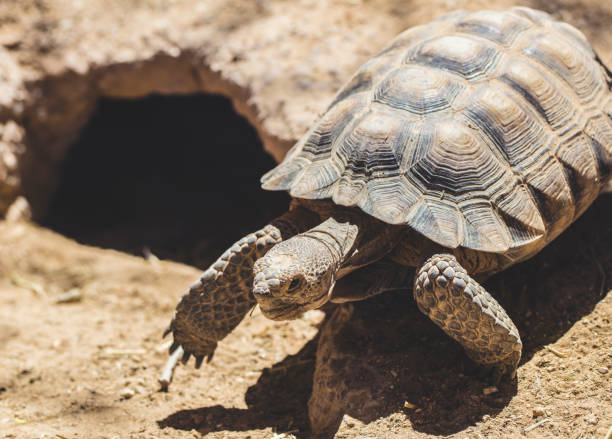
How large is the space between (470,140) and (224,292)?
1411 mm

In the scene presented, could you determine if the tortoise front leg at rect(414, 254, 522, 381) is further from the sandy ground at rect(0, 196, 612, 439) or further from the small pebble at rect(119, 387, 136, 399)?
the small pebble at rect(119, 387, 136, 399)

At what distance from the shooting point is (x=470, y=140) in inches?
112

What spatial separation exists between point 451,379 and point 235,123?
4413mm

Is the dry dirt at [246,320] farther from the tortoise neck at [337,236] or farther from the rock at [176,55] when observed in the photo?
the tortoise neck at [337,236]

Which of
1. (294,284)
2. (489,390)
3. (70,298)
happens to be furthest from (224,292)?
(70,298)

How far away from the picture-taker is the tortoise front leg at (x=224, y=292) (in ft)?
9.57

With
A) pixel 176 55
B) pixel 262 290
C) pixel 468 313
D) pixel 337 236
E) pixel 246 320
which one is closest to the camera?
pixel 262 290

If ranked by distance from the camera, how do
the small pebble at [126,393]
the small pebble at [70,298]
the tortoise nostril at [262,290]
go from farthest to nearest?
the small pebble at [70,298] → the small pebble at [126,393] → the tortoise nostril at [262,290]

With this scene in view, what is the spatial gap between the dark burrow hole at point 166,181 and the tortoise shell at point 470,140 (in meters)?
2.27

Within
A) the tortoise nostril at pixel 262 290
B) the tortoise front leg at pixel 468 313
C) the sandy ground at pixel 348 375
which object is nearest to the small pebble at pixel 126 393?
the sandy ground at pixel 348 375

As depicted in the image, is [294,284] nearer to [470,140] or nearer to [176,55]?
[470,140]

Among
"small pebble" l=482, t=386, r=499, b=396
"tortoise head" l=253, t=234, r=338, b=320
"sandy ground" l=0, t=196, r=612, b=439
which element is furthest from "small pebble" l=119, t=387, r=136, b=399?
"small pebble" l=482, t=386, r=499, b=396

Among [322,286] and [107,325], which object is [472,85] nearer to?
[322,286]

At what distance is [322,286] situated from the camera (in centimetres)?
258
